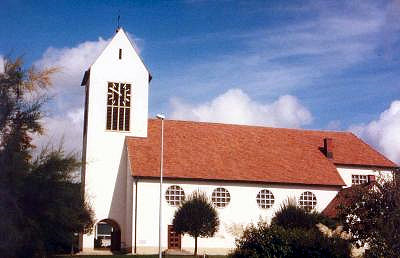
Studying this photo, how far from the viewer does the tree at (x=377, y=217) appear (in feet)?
70.4

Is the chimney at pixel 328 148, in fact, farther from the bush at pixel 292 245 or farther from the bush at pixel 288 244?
the bush at pixel 292 245

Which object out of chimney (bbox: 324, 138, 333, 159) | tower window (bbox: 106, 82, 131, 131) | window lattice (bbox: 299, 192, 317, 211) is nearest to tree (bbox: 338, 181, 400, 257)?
window lattice (bbox: 299, 192, 317, 211)

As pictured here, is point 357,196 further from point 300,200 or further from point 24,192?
point 300,200

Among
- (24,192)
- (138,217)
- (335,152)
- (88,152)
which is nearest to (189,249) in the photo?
(138,217)

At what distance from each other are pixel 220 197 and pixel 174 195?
158 inches

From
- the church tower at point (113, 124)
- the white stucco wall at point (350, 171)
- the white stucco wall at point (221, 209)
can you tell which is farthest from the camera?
the white stucco wall at point (350, 171)

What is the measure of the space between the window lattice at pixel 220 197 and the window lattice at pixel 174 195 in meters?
2.73

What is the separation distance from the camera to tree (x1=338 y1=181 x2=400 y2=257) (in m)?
21.5

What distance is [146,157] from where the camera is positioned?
44812 millimetres

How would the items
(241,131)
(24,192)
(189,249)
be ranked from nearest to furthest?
(24,192) → (189,249) → (241,131)

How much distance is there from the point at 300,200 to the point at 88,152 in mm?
19102

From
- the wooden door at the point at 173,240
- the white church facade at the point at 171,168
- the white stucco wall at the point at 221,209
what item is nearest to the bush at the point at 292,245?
the white stucco wall at the point at 221,209

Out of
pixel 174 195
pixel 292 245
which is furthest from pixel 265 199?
pixel 292 245

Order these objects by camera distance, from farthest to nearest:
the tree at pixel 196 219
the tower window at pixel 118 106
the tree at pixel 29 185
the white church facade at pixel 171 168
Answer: the tower window at pixel 118 106, the white church facade at pixel 171 168, the tree at pixel 196 219, the tree at pixel 29 185
